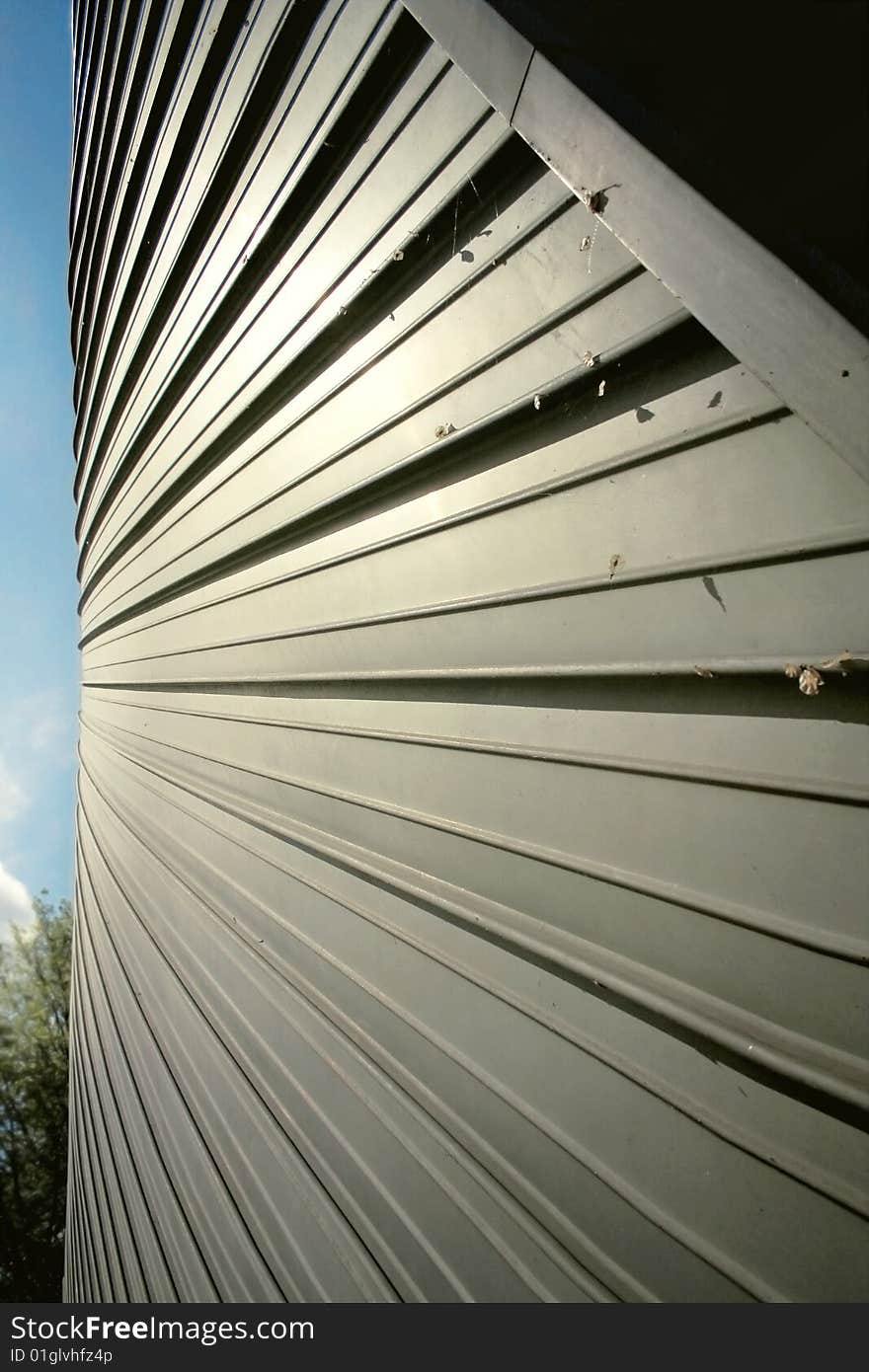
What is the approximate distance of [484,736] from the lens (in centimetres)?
117

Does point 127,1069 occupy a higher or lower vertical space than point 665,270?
lower

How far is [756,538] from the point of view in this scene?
30.7 inches

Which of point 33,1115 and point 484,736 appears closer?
point 484,736

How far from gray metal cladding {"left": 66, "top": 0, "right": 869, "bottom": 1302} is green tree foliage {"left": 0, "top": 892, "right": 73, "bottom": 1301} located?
16653mm

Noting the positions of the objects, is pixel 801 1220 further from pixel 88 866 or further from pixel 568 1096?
pixel 88 866

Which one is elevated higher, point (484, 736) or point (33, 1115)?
point (484, 736)

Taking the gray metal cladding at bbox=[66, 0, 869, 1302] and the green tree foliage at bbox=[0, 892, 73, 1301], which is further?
the green tree foliage at bbox=[0, 892, 73, 1301]

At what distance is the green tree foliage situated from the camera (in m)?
13.9

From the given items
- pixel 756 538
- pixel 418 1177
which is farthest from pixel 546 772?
pixel 418 1177

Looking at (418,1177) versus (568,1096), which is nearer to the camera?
(568,1096)

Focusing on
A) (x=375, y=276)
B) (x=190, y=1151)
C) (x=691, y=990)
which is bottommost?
(x=190, y=1151)

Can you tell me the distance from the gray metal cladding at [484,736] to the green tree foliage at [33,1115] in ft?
54.6

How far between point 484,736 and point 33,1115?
774 inches
